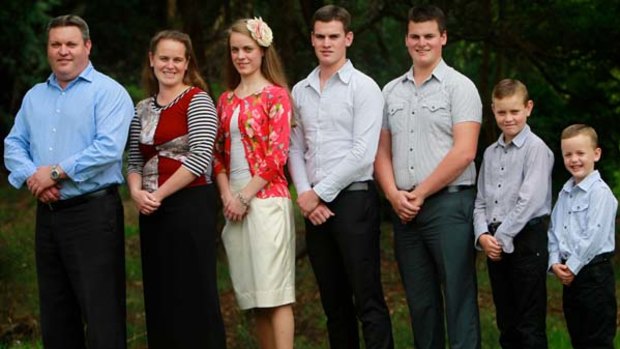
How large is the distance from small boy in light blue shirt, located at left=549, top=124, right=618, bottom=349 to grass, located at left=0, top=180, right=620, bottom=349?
77.3 inches

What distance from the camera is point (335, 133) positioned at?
563 cm

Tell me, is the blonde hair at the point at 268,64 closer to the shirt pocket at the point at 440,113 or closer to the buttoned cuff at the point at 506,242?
the shirt pocket at the point at 440,113

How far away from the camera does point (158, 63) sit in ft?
18.3

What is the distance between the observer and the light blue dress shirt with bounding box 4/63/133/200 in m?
5.36

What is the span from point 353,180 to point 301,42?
342 centimetres

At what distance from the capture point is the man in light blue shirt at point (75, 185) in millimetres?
5371

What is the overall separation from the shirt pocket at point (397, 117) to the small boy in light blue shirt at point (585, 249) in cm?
81

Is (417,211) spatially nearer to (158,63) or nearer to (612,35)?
(158,63)

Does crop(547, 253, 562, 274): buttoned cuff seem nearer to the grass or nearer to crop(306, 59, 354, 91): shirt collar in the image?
crop(306, 59, 354, 91): shirt collar

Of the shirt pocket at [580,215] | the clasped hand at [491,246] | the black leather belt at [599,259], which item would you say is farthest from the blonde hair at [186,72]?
the black leather belt at [599,259]

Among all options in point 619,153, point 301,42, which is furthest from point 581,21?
point 301,42

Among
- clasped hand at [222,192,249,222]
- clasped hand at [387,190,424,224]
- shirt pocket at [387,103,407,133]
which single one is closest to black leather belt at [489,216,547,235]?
clasped hand at [387,190,424,224]

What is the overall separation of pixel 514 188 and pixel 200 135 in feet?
5.22

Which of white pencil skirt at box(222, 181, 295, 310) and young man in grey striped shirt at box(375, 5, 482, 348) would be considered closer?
young man in grey striped shirt at box(375, 5, 482, 348)
